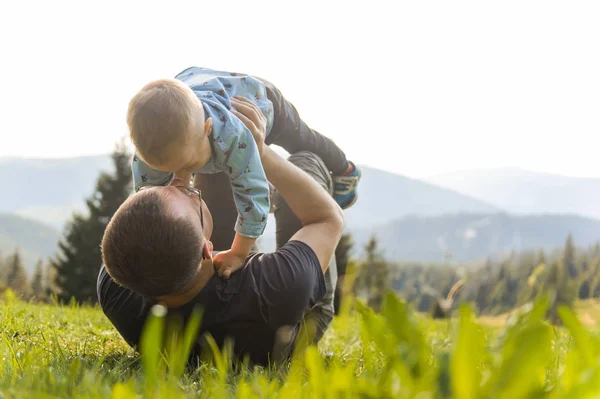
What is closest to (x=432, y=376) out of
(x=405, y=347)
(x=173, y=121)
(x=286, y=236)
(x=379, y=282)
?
(x=405, y=347)

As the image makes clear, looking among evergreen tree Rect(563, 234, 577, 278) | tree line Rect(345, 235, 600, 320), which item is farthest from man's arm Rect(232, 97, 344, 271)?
evergreen tree Rect(563, 234, 577, 278)

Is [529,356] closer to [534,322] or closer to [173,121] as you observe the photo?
[534,322]

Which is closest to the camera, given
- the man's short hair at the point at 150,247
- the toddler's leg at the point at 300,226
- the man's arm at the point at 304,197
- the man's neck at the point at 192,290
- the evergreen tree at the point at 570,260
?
the man's short hair at the point at 150,247

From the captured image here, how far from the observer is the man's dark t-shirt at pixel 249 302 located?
8.38ft

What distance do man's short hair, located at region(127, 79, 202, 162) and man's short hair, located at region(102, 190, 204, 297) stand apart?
1.49ft

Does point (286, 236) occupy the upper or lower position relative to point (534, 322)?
lower

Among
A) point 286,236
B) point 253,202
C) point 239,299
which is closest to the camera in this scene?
point 239,299

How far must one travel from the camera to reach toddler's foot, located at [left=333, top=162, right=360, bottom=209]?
4785mm

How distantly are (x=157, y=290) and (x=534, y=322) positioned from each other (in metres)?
1.66

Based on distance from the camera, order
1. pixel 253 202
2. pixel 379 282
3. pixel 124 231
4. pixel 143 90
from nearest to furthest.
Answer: pixel 124 231 → pixel 143 90 → pixel 253 202 → pixel 379 282

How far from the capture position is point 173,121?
8.83ft

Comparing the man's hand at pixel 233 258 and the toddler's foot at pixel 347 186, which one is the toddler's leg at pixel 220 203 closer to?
the man's hand at pixel 233 258


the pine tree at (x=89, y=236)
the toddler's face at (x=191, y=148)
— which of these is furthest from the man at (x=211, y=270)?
the pine tree at (x=89, y=236)

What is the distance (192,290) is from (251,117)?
1.21m
